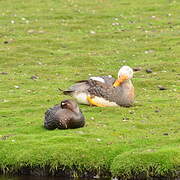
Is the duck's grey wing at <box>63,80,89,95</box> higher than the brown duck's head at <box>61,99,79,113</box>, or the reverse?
the duck's grey wing at <box>63,80,89,95</box>

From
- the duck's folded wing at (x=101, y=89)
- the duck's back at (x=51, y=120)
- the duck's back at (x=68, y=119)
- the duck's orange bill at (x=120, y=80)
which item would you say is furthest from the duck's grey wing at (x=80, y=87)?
the duck's back at (x=68, y=119)

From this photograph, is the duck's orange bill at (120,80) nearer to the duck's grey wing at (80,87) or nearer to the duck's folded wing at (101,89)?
the duck's folded wing at (101,89)

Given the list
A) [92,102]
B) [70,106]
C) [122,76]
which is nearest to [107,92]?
[92,102]

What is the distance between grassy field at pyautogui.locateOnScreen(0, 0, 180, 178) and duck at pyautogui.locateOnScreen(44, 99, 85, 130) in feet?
0.81

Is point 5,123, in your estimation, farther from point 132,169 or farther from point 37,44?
point 37,44

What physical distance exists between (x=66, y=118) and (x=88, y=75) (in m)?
9.76

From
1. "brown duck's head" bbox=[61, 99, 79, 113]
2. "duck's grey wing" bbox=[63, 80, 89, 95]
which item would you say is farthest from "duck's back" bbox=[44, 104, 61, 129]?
"duck's grey wing" bbox=[63, 80, 89, 95]

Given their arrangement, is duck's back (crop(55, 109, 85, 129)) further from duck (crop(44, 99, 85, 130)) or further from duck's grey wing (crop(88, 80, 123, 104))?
duck's grey wing (crop(88, 80, 123, 104))

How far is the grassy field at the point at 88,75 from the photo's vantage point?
52.2 feet

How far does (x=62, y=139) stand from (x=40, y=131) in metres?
1.19

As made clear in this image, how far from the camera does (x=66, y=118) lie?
1742 centimetres

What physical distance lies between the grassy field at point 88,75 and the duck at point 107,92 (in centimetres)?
28

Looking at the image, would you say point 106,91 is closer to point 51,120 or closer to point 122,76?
point 122,76

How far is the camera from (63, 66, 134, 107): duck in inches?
785
